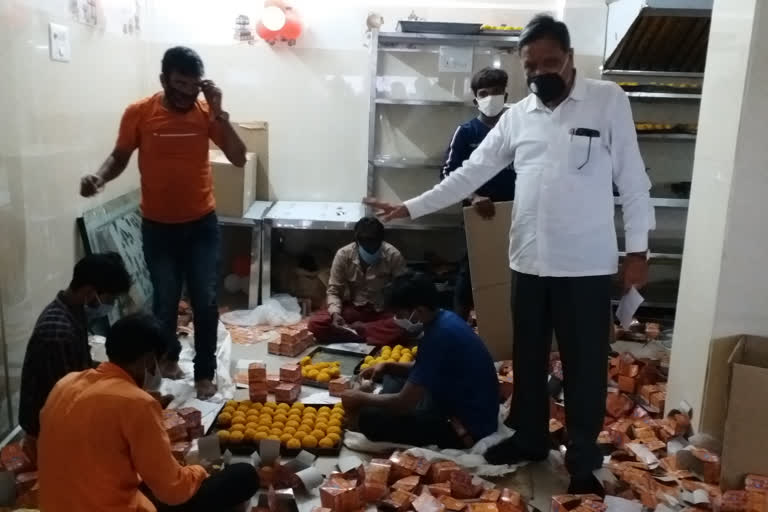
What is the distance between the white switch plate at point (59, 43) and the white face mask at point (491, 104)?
201 cm

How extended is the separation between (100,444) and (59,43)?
216 cm

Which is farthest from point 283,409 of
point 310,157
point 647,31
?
point 647,31

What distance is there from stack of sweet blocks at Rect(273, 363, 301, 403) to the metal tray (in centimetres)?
228

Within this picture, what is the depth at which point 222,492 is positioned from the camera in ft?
6.86

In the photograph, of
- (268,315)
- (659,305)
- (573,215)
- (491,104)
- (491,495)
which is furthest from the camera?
(659,305)

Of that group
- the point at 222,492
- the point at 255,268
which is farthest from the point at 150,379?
the point at 255,268

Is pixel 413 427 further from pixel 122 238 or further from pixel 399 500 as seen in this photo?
pixel 122 238

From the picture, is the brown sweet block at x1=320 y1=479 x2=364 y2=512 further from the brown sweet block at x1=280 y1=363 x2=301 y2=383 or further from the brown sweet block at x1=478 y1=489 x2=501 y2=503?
the brown sweet block at x1=280 y1=363 x2=301 y2=383

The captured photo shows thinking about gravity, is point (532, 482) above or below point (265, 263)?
below

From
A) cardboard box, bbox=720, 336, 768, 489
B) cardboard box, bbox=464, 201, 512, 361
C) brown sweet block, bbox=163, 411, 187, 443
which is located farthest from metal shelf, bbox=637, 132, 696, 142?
brown sweet block, bbox=163, 411, 187, 443

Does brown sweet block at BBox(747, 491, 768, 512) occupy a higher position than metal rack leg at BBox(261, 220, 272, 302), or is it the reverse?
metal rack leg at BBox(261, 220, 272, 302)

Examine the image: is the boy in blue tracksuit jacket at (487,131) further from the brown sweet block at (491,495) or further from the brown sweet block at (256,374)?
the brown sweet block at (491,495)

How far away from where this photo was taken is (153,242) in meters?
2.99

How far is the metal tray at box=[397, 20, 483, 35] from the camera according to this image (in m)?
4.25
